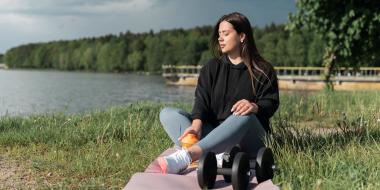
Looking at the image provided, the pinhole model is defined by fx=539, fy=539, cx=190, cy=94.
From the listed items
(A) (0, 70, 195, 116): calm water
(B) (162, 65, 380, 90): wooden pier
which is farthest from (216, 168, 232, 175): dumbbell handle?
(B) (162, 65, 380, 90): wooden pier

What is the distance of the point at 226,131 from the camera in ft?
11.6

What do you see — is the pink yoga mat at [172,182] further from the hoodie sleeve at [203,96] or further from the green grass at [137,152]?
the hoodie sleeve at [203,96]

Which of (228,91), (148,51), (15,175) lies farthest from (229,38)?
Answer: (148,51)

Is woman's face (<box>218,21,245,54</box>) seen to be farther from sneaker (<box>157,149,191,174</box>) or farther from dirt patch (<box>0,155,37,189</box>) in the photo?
dirt patch (<box>0,155,37,189</box>)

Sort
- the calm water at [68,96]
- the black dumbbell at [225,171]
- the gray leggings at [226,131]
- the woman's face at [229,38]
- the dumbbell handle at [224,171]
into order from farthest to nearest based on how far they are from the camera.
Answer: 1. the calm water at [68,96]
2. the woman's face at [229,38]
3. the gray leggings at [226,131]
4. the dumbbell handle at [224,171]
5. the black dumbbell at [225,171]

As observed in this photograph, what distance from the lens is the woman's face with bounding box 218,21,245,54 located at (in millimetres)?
3834

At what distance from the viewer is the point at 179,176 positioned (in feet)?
11.0

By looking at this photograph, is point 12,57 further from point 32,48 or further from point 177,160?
point 177,160

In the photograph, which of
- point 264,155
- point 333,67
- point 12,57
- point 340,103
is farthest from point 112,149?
point 12,57

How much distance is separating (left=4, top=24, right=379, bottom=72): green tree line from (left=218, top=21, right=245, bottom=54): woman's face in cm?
6322

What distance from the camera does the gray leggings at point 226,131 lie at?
3.50 m

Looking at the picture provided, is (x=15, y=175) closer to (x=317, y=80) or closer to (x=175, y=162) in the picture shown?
Answer: (x=175, y=162)

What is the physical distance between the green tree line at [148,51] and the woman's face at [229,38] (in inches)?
2489

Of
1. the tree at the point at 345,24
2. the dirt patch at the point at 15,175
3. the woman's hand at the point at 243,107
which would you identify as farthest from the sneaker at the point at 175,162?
the tree at the point at 345,24
